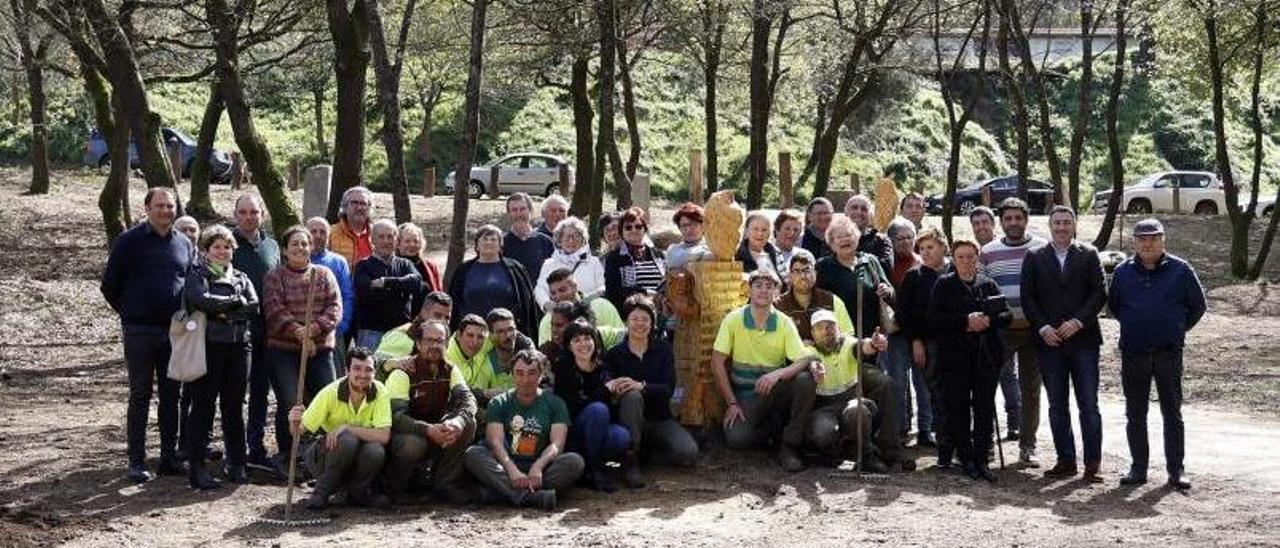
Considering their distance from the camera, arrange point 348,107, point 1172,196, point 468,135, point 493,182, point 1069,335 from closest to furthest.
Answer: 1. point 1069,335
2. point 468,135
3. point 348,107
4. point 493,182
5. point 1172,196

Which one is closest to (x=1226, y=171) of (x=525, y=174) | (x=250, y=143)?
(x=250, y=143)

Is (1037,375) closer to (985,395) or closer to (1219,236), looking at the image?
(985,395)

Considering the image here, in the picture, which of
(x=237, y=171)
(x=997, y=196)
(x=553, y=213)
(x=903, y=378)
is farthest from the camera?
(x=997, y=196)

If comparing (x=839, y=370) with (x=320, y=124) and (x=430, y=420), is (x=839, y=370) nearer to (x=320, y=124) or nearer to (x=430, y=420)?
(x=430, y=420)

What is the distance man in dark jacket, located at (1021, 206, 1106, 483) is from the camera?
10.9m

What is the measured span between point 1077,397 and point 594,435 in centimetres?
315

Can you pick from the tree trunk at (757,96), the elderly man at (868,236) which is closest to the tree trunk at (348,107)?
the elderly man at (868,236)

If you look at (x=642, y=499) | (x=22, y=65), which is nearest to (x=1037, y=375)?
(x=642, y=499)

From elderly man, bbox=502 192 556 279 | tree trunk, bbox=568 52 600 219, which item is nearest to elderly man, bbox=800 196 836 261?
elderly man, bbox=502 192 556 279

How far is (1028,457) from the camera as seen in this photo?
11.6 m

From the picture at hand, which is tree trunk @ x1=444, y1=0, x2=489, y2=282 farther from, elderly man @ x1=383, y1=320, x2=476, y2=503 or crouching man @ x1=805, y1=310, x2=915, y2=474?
elderly man @ x1=383, y1=320, x2=476, y2=503

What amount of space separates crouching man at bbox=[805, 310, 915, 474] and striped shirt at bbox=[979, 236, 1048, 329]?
917 mm

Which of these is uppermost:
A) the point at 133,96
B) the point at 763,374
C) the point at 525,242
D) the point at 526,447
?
the point at 133,96

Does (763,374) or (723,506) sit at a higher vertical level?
(763,374)
